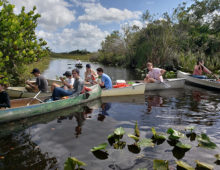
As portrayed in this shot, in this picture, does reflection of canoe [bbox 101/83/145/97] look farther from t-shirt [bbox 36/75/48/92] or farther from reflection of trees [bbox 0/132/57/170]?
reflection of trees [bbox 0/132/57/170]

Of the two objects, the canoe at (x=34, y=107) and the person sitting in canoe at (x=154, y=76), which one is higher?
the person sitting in canoe at (x=154, y=76)

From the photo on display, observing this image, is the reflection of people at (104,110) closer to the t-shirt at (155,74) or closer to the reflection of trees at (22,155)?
the reflection of trees at (22,155)

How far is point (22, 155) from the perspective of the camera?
4.04 meters

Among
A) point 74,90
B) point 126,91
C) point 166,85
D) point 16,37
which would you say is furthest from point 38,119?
point 166,85

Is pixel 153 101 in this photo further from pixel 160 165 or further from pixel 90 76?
pixel 160 165

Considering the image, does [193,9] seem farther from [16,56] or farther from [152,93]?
[16,56]

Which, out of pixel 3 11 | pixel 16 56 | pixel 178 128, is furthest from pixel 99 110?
pixel 3 11

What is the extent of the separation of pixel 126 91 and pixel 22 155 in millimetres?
6421

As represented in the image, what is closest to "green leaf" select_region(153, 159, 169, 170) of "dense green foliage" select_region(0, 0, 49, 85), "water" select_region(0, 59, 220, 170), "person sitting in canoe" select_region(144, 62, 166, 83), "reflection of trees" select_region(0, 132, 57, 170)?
"water" select_region(0, 59, 220, 170)

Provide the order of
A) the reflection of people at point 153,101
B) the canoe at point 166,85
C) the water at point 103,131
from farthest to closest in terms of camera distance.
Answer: the canoe at point 166,85, the reflection of people at point 153,101, the water at point 103,131

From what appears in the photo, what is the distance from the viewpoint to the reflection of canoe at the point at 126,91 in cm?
941

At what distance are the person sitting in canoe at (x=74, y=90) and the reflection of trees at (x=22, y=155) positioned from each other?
269 cm

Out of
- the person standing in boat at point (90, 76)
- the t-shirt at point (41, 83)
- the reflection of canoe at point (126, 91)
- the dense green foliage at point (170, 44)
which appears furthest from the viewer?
the dense green foliage at point (170, 44)

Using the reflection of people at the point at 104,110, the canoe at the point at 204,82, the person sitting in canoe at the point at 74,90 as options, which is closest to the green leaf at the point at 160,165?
the reflection of people at the point at 104,110
